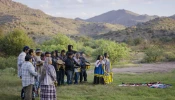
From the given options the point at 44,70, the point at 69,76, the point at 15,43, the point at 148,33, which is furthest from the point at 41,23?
the point at 44,70

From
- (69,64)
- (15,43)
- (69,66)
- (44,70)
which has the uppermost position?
(15,43)

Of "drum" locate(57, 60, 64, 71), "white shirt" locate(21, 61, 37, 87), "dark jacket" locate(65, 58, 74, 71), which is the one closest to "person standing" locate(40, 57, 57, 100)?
"white shirt" locate(21, 61, 37, 87)

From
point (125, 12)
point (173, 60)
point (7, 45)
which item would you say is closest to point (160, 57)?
point (173, 60)

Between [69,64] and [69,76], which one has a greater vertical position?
[69,64]

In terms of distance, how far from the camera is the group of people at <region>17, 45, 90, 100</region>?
333 inches

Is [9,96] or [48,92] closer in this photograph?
[48,92]

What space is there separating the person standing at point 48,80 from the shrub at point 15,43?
26.6 metres

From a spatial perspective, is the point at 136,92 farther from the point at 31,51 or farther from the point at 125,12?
the point at 125,12

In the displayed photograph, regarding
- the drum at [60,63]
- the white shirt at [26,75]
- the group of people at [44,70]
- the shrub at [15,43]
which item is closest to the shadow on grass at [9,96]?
the group of people at [44,70]

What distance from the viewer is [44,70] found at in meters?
8.41

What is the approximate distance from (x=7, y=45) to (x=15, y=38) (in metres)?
1.46

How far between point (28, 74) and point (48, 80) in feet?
2.79

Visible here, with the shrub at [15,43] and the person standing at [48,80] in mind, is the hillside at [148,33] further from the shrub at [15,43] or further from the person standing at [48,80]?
the person standing at [48,80]

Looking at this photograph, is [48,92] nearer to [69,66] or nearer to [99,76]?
[69,66]
